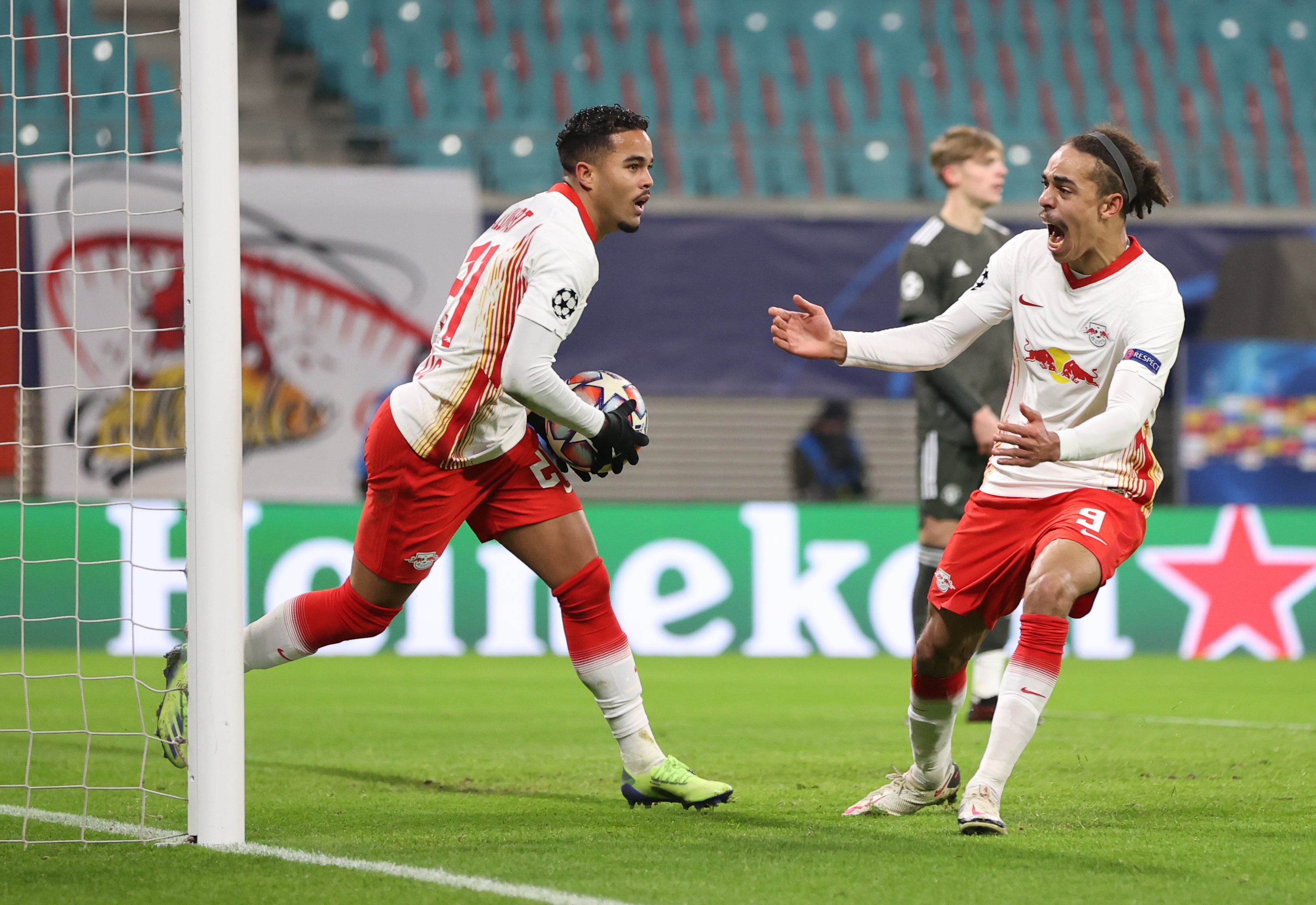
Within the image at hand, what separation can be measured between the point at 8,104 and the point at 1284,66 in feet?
45.0

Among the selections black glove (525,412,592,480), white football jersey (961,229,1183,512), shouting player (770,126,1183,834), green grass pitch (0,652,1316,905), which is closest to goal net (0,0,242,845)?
green grass pitch (0,652,1316,905)

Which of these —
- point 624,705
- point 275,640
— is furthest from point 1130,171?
point 275,640

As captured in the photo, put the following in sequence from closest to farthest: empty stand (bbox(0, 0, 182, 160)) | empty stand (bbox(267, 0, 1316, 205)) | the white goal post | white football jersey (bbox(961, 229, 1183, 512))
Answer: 1. the white goal post
2. white football jersey (bbox(961, 229, 1183, 512))
3. empty stand (bbox(0, 0, 182, 160))
4. empty stand (bbox(267, 0, 1316, 205))

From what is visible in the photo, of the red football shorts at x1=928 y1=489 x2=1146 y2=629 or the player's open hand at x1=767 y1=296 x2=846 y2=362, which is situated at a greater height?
the player's open hand at x1=767 y1=296 x2=846 y2=362

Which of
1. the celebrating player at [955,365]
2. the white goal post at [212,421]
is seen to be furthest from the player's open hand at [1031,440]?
the celebrating player at [955,365]

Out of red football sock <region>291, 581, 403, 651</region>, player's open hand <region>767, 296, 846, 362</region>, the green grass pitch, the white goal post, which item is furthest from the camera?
red football sock <region>291, 581, 403, 651</region>

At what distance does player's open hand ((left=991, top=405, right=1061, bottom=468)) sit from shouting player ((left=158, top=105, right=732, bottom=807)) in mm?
1152

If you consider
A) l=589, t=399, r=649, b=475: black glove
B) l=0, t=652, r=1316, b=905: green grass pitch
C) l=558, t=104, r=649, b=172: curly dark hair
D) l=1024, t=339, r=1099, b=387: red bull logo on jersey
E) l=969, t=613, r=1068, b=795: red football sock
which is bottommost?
l=0, t=652, r=1316, b=905: green grass pitch

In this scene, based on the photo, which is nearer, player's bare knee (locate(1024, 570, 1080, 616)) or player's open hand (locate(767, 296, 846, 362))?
player's bare knee (locate(1024, 570, 1080, 616))

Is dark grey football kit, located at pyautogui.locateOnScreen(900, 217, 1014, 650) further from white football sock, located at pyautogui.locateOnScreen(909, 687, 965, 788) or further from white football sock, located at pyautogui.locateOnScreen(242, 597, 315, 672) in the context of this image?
white football sock, located at pyautogui.locateOnScreen(242, 597, 315, 672)

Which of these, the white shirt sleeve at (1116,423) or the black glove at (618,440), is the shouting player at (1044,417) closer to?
the white shirt sleeve at (1116,423)

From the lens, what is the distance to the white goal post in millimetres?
3881

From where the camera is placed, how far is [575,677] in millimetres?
9203

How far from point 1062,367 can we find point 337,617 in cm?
223
